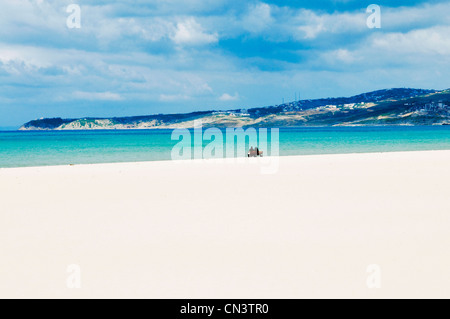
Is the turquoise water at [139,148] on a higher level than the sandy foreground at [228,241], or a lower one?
higher

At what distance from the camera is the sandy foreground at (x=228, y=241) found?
4.96m

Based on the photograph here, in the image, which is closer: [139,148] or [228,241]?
[228,241]

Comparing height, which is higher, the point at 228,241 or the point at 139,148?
the point at 139,148

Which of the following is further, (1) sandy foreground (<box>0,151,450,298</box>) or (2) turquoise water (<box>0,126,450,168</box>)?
(2) turquoise water (<box>0,126,450,168</box>)

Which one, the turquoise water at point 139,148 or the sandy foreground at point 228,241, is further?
the turquoise water at point 139,148

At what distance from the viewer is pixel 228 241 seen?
6.62 meters

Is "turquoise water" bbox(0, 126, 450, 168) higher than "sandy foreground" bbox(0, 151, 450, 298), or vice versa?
"turquoise water" bbox(0, 126, 450, 168)

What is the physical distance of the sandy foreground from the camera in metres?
4.96

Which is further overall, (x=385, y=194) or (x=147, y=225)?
(x=385, y=194)

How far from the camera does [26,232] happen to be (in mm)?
7285
